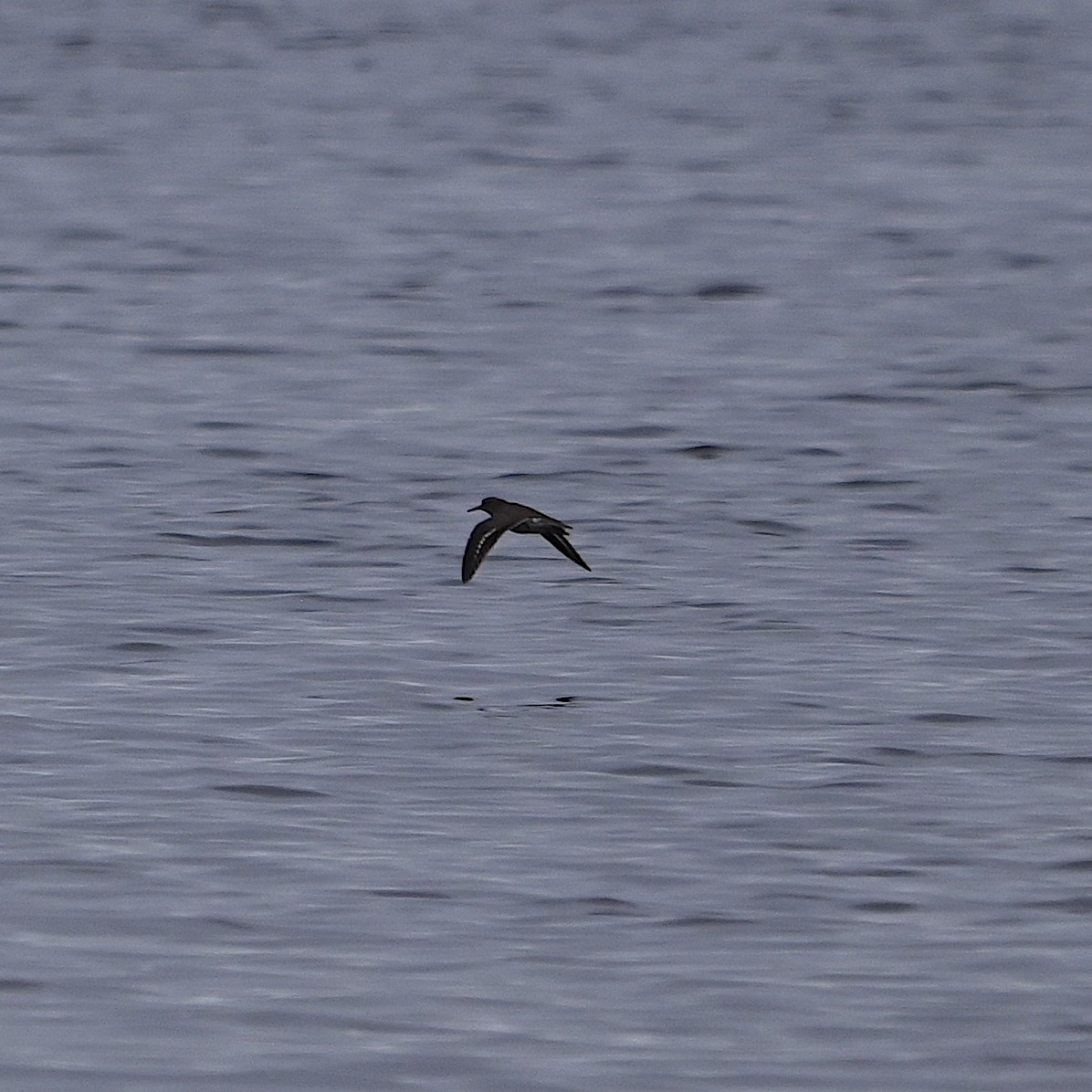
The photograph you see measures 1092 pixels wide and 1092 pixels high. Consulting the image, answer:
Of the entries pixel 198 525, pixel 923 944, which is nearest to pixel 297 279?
pixel 198 525

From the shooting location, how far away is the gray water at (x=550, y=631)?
9.16m

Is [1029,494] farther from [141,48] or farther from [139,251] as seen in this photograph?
[141,48]

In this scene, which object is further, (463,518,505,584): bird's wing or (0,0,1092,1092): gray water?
(463,518,505,584): bird's wing

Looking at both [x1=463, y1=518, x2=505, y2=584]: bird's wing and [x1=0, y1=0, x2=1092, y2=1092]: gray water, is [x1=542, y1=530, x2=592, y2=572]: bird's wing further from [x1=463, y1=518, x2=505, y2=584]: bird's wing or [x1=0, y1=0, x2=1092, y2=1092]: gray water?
[x1=0, y1=0, x2=1092, y2=1092]: gray water

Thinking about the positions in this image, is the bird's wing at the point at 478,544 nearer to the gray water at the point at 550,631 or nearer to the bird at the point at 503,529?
the bird at the point at 503,529

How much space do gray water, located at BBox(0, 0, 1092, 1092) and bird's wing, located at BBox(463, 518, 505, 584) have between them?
0.49m

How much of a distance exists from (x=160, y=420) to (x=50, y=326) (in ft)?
14.9

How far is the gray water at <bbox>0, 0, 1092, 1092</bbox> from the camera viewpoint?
9156 millimetres

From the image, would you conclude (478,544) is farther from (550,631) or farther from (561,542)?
(550,631)

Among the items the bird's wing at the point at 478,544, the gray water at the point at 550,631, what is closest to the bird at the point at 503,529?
the bird's wing at the point at 478,544

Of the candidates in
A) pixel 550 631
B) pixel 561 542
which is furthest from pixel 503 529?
pixel 550 631

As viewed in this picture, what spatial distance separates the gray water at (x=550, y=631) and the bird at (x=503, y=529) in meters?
0.50

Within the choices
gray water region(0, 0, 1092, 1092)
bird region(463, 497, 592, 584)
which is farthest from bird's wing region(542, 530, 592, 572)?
gray water region(0, 0, 1092, 1092)

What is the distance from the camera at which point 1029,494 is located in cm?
1788
